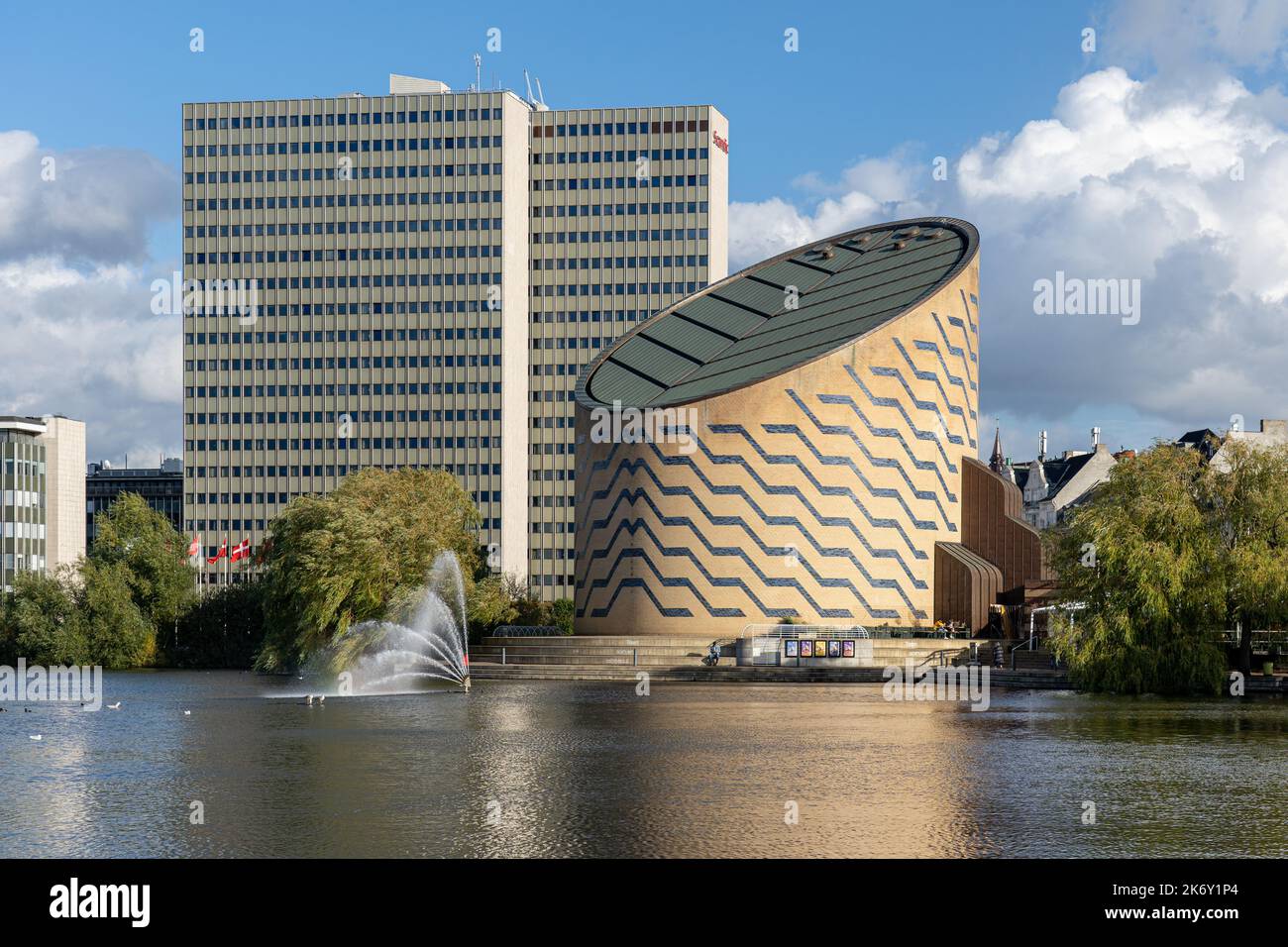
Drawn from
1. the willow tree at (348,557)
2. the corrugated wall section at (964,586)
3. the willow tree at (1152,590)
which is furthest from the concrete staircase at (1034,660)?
the willow tree at (348,557)

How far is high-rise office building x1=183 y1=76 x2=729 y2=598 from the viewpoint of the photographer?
5901 inches

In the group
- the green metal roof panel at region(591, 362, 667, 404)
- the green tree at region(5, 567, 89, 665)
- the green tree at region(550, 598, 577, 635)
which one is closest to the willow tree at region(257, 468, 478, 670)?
the green metal roof panel at region(591, 362, 667, 404)

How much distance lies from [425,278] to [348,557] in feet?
255

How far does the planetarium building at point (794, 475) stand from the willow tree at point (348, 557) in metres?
9.67

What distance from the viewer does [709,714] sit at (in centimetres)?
4759

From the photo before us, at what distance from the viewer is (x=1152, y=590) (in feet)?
181

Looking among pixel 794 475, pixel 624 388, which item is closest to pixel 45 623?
pixel 624 388

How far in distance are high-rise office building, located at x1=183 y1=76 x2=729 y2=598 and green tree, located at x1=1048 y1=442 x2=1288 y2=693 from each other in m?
94.0

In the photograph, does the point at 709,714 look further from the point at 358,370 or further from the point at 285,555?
the point at 358,370

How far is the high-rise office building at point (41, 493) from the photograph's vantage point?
119875 millimetres

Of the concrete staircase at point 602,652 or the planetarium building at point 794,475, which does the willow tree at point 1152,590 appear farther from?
the planetarium building at point 794,475
